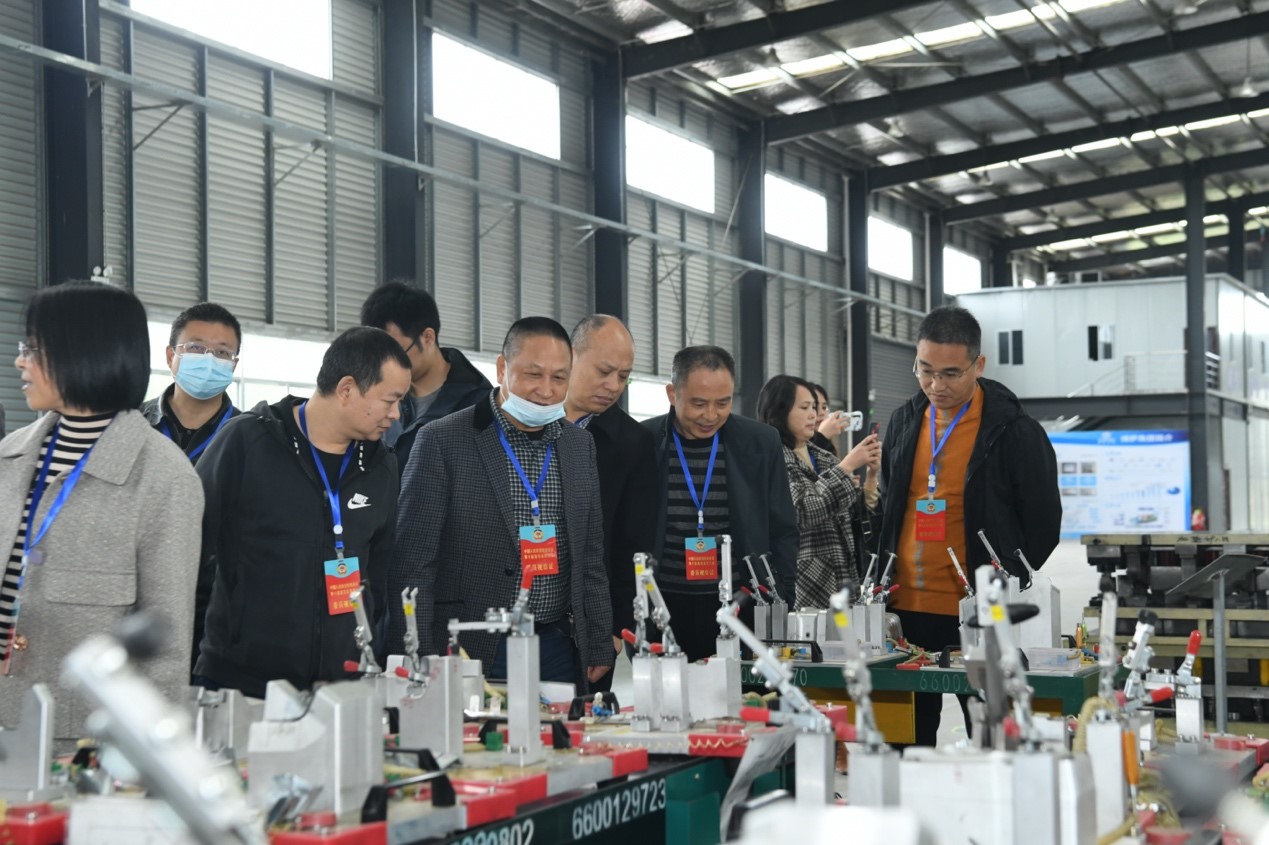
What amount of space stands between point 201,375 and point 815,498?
7.72ft

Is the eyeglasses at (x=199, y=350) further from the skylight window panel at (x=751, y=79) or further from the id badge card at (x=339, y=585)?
the skylight window panel at (x=751, y=79)

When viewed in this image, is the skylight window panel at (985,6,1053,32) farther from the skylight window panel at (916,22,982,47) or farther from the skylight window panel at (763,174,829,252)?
the skylight window panel at (763,174,829,252)

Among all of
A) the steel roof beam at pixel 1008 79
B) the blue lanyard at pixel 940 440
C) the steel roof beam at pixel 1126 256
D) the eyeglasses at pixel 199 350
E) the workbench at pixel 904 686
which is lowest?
the workbench at pixel 904 686

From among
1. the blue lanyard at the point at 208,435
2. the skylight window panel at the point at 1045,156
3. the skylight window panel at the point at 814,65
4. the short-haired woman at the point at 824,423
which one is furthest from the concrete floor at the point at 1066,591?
the skylight window panel at the point at 814,65

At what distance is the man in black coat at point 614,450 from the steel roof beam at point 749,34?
874 cm

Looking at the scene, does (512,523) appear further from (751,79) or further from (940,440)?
(751,79)

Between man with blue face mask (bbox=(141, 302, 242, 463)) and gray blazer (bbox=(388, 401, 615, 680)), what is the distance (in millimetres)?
726

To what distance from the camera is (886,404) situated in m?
18.7

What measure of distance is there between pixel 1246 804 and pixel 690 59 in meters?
11.7

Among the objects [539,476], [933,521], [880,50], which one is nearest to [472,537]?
[539,476]

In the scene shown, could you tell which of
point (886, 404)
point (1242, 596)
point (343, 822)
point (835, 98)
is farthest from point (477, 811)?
point (886, 404)

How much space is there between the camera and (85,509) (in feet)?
7.07

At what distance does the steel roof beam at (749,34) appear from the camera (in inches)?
469

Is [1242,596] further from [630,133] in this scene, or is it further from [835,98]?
[835,98]
